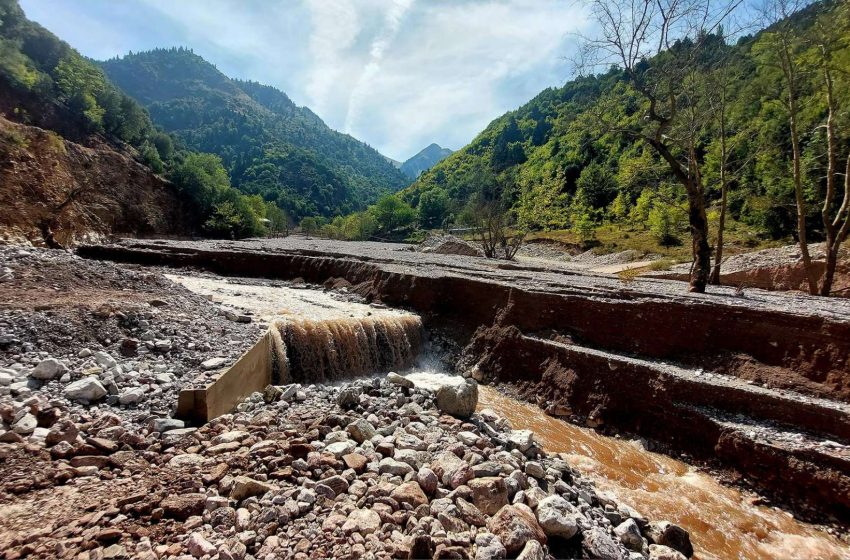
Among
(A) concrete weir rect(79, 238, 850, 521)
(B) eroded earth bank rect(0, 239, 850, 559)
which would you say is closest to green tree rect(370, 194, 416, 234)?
(A) concrete weir rect(79, 238, 850, 521)

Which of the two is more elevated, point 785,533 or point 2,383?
point 2,383

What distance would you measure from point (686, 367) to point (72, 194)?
3408 centimetres

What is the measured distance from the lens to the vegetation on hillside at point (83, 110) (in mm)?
34594

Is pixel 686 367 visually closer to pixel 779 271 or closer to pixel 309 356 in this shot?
pixel 309 356

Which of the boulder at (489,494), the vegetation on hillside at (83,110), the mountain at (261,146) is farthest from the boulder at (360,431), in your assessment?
the mountain at (261,146)

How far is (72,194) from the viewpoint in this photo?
83.8 feet

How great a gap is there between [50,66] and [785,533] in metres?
62.3

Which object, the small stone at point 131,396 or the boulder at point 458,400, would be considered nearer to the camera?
the small stone at point 131,396

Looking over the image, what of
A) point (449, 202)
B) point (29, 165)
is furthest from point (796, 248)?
point (449, 202)

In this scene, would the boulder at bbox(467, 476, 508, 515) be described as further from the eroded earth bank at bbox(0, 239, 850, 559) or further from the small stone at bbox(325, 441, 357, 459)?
the small stone at bbox(325, 441, 357, 459)

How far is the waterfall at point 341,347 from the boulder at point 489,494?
234 inches

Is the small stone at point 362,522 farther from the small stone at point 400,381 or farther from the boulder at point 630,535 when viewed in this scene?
the small stone at point 400,381

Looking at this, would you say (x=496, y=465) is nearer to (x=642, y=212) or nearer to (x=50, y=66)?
(x=642, y=212)

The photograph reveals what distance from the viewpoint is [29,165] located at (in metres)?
24.0
